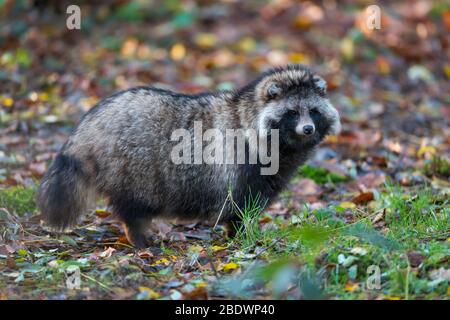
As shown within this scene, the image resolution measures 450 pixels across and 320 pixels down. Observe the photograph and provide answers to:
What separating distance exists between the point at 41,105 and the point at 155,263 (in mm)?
4626

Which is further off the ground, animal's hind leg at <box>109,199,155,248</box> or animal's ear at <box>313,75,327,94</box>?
animal's ear at <box>313,75,327,94</box>

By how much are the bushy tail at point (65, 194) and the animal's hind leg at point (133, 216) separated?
0.90 ft

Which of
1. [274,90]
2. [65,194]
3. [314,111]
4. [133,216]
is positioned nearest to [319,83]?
[314,111]

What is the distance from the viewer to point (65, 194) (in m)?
6.27

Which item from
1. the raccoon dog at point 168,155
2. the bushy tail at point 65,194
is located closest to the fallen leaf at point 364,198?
the raccoon dog at point 168,155

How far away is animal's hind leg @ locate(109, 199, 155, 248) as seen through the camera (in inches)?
247

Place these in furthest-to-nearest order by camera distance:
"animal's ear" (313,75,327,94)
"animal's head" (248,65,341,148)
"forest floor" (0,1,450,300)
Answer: "animal's ear" (313,75,327,94)
"animal's head" (248,65,341,148)
"forest floor" (0,1,450,300)

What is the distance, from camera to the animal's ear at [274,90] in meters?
6.42

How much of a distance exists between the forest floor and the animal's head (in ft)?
2.35

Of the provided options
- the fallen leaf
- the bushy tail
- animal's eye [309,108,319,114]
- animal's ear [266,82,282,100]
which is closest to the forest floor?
the fallen leaf

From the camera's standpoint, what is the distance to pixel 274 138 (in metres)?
6.43

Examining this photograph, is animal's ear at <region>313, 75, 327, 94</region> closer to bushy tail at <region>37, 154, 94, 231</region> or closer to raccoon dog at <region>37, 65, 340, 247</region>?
raccoon dog at <region>37, 65, 340, 247</region>

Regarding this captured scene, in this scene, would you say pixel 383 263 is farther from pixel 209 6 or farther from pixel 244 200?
pixel 209 6
